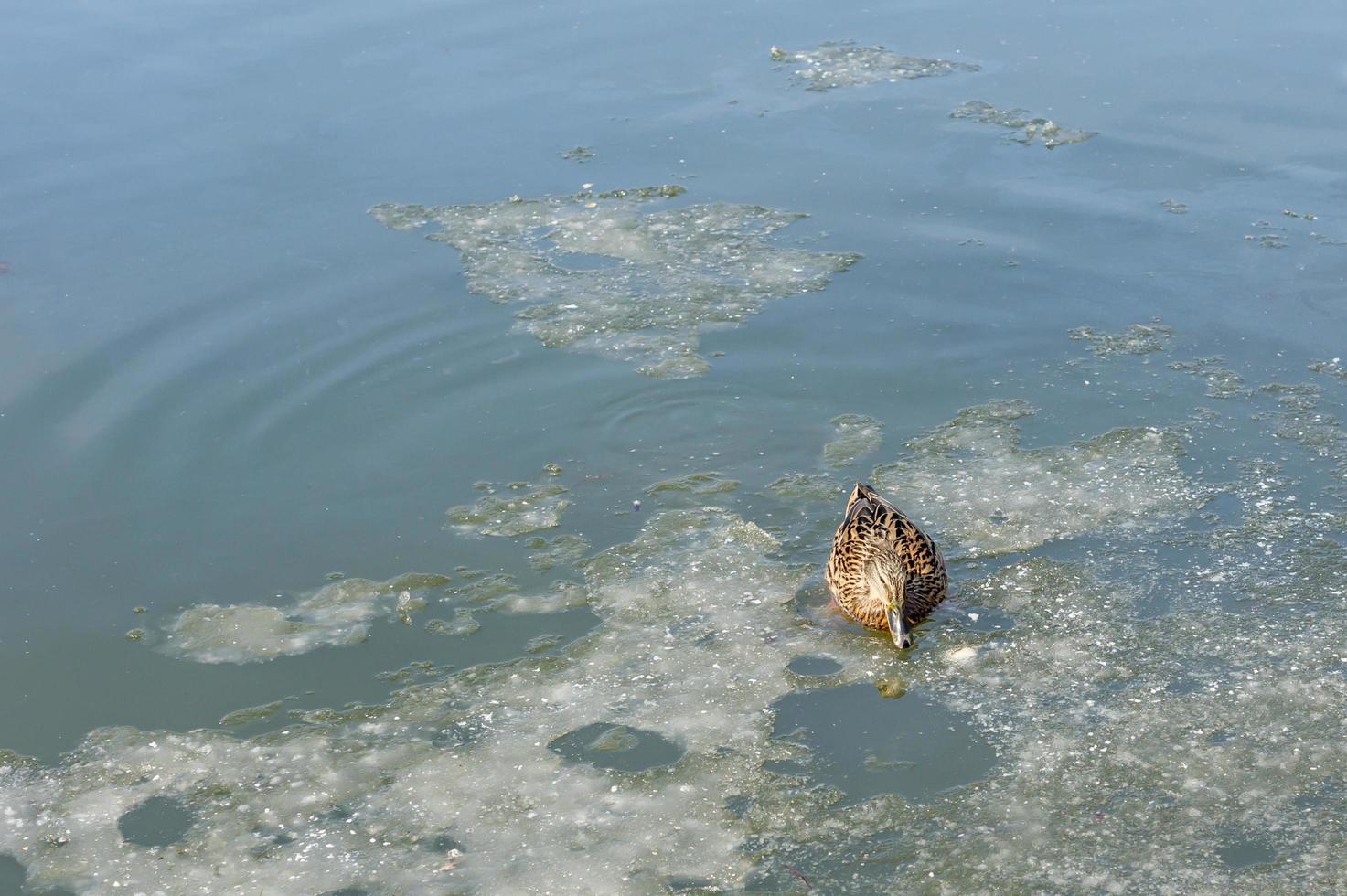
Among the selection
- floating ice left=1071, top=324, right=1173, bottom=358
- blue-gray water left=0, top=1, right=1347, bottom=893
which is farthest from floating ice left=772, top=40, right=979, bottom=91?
floating ice left=1071, top=324, right=1173, bottom=358

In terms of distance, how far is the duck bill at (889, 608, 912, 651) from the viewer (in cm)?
576

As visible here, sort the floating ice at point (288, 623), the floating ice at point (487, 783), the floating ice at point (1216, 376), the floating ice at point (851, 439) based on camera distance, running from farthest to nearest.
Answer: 1. the floating ice at point (1216, 376)
2. the floating ice at point (851, 439)
3. the floating ice at point (288, 623)
4. the floating ice at point (487, 783)

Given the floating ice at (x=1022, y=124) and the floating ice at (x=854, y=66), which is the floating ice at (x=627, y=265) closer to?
the floating ice at (x=1022, y=124)

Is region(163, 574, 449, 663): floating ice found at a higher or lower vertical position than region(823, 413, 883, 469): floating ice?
lower

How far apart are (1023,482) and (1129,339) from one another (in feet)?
5.04

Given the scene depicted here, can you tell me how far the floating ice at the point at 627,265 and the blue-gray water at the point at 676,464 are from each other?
37mm

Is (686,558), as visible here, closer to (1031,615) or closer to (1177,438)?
(1031,615)

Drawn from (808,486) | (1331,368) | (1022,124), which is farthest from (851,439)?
(1022,124)

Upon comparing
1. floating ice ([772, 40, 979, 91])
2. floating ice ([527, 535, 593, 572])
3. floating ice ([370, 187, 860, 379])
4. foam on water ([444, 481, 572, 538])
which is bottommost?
floating ice ([527, 535, 593, 572])

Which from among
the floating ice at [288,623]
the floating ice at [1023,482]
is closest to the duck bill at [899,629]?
the floating ice at [1023,482]

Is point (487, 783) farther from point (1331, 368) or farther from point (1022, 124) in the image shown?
point (1022, 124)

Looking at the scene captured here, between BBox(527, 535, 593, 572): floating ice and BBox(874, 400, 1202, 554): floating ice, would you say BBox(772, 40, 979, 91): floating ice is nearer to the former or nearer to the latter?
BBox(874, 400, 1202, 554): floating ice

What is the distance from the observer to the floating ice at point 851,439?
23.6ft

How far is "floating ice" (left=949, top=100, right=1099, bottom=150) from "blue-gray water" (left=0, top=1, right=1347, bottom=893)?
5 centimetres
